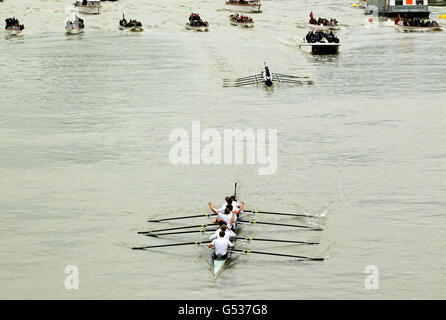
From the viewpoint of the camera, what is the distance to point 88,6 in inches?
3637

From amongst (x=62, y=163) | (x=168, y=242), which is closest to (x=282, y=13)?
(x=62, y=163)

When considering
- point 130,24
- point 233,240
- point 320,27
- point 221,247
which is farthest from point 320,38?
point 221,247

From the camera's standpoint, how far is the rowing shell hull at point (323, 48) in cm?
6288

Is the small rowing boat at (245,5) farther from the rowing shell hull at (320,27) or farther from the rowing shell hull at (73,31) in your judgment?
the rowing shell hull at (73,31)

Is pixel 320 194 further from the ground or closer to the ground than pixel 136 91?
closer to the ground

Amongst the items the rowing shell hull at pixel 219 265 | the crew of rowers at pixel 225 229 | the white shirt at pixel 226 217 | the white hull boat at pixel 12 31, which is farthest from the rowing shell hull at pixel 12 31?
the rowing shell hull at pixel 219 265

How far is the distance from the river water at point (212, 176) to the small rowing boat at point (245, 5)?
135 ft

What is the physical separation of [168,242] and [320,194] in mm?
6794

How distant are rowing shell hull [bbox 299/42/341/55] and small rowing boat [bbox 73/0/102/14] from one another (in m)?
41.4

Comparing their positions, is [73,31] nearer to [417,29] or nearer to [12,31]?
[12,31]

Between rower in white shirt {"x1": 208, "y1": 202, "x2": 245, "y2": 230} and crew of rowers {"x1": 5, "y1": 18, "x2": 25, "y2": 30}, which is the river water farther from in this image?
crew of rowers {"x1": 5, "y1": 18, "x2": 25, "y2": 30}

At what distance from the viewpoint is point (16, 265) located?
59.4 ft

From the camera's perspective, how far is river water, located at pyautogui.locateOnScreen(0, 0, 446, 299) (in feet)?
57.1

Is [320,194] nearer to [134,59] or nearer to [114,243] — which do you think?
[114,243]
